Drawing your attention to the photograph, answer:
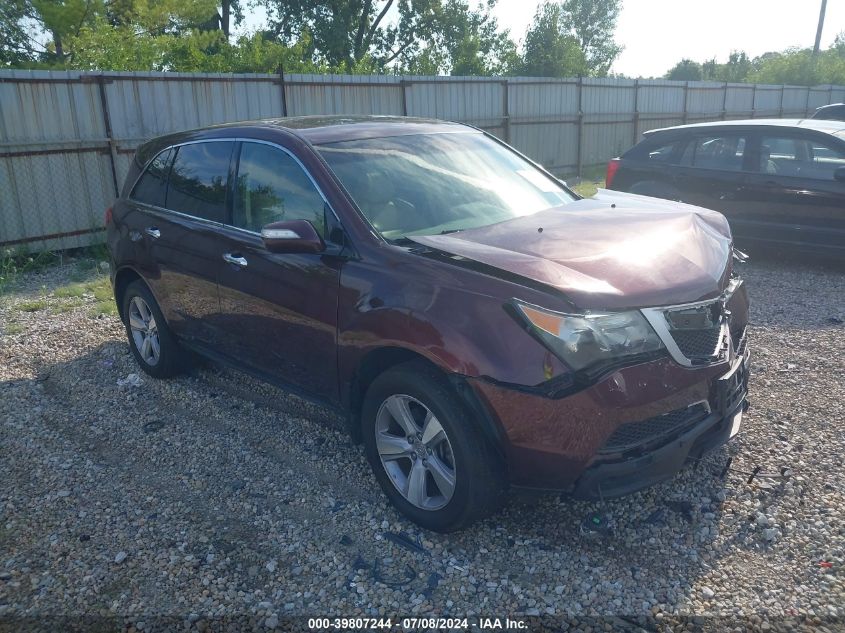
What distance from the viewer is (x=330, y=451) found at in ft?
14.4

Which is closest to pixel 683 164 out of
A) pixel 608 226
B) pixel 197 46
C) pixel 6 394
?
pixel 608 226

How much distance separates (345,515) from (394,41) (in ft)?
113

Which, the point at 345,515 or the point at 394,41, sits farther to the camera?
the point at 394,41

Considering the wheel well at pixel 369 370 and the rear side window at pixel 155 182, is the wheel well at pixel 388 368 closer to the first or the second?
the wheel well at pixel 369 370

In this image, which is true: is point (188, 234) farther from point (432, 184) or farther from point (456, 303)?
point (456, 303)

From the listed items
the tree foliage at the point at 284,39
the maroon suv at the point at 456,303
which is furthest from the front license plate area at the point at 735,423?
the tree foliage at the point at 284,39

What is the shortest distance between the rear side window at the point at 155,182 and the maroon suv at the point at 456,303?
26cm

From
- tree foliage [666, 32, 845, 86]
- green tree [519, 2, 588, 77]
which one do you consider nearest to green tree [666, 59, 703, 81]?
tree foliage [666, 32, 845, 86]

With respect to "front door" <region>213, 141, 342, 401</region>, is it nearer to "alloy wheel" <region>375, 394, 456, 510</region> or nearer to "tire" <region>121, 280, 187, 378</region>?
"alloy wheel" <region>375, 394, 456, 510</region>

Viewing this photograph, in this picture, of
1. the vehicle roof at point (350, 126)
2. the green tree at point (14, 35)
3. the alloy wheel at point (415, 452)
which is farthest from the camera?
the green tree at point (14, 35)

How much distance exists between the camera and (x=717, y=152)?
27.8 ft

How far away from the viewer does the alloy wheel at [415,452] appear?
11.0ft

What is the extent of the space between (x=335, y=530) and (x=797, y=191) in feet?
21.3

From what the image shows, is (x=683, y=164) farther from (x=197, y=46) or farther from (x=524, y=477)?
(x=197, y=46)
